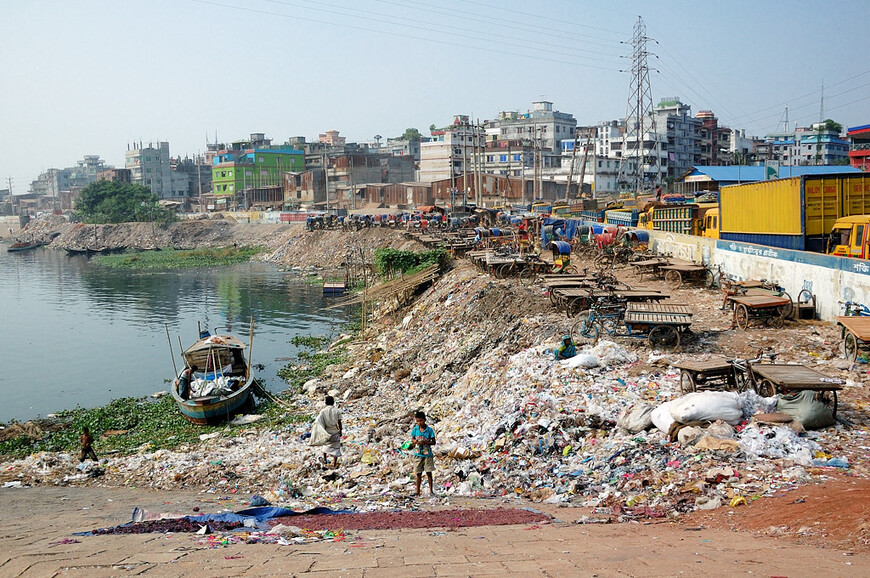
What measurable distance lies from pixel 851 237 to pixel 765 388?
7868mm

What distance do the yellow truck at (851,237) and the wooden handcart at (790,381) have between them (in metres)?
6.84

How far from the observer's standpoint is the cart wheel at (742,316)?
46.7 ft

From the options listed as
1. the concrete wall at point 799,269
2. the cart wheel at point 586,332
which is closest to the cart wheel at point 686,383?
the cart wheel at point 586,332

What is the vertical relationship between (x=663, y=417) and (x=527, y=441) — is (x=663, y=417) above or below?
above

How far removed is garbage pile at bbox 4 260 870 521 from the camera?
7.96 m

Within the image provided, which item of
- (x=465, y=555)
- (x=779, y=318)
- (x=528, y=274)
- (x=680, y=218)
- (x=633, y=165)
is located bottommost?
(x=465, y=555)

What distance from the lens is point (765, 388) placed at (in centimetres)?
951

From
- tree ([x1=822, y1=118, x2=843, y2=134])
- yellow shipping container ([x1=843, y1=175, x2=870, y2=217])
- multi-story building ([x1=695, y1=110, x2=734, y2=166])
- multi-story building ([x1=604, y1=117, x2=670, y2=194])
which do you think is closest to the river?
yellow shipping container ([x1=843, y1=175, x2=870, y2=217])

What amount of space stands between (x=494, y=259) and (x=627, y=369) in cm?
1156

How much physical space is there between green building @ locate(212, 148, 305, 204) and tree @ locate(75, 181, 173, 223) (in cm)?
1076

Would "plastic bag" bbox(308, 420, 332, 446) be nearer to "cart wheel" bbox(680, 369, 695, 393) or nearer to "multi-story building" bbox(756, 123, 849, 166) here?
"cart wheel" bbox(680, 369, 695, 393)

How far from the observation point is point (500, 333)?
17.1 meters

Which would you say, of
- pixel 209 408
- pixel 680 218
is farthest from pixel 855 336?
pixel 680 218

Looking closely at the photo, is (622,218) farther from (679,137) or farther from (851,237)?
(679,137)
